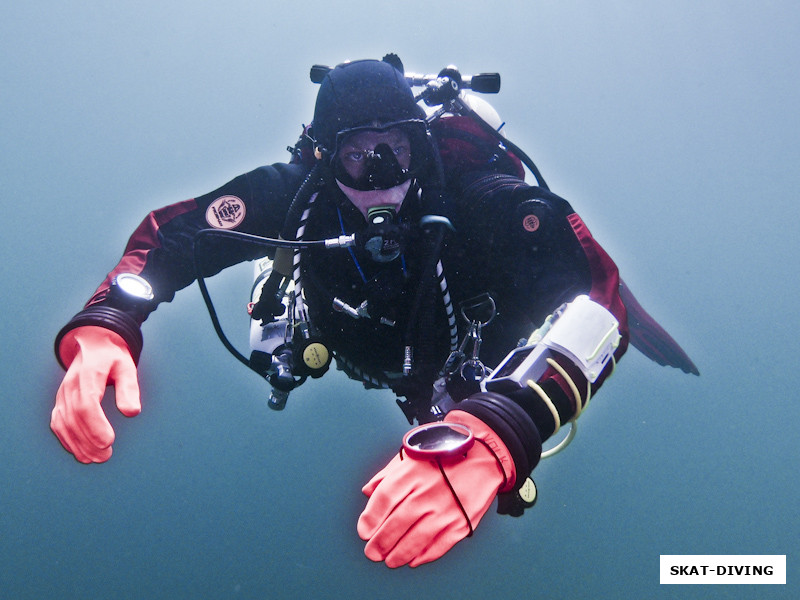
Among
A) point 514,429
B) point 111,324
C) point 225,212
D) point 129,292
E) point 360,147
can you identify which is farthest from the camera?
point 225,212

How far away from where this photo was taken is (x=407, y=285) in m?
2.59

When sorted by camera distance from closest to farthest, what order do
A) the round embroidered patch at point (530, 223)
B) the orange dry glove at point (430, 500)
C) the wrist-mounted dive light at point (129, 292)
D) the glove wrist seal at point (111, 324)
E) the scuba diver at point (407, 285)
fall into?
the orange dry glove at point (430, 500) < the scuba diver at point (407, 285) < the glove wrist seal at point (111, 324) < the round embroidered patch at point (530, 223) < the wrist-mounted dive light at point (129, 292)

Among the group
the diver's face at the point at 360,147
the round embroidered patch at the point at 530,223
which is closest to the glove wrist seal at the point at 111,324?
the diver's face at the point at 360,147

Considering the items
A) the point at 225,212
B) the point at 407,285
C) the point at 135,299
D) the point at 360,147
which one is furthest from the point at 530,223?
the point at 135,299

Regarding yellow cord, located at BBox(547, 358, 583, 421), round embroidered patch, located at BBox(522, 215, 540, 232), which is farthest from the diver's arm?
yellow cord, located at BBox(547, 358, 583, 421)

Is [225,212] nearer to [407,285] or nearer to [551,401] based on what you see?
[407,285]

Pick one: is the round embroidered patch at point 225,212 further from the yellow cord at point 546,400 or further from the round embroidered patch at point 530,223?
the yellow cord at point 546,400

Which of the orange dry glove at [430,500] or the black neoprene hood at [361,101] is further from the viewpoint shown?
the black neoprene hood at [361,101]

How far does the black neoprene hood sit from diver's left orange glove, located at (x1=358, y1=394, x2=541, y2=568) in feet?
5.42

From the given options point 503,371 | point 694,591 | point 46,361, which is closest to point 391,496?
point 503,371

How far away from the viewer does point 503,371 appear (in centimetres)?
173

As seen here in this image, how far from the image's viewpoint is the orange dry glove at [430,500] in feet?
4.15

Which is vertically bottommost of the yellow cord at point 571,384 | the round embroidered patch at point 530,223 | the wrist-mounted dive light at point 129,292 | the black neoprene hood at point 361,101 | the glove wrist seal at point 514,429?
the glove wrist seal at point 514,429

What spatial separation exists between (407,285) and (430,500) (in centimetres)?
144
